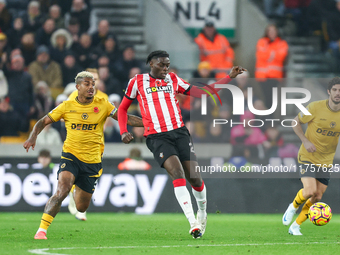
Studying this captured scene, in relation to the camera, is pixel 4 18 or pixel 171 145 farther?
pixel 4 18

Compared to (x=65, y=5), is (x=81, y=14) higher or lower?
lower

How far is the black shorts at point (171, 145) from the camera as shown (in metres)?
8.11

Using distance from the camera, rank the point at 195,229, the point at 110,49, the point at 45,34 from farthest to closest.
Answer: the point at 110,49
the point at 45,34
the point at 195,229

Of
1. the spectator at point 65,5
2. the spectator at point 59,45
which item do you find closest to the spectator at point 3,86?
the spectator at point 59,45

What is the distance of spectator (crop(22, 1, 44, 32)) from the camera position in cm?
1569

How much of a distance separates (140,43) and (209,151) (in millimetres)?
4976

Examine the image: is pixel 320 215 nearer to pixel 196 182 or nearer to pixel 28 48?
pixel 196 182

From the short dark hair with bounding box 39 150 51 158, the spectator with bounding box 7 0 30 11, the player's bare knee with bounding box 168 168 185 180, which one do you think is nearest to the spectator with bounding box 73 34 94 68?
the spectator with bounding box 7 0 30 11

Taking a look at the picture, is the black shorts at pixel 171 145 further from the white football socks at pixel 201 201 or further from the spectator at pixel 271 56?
the spectator at pixel 271 56

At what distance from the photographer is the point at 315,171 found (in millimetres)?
9328

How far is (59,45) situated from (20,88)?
162 cm

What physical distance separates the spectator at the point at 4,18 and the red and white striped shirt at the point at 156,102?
8.58 meters

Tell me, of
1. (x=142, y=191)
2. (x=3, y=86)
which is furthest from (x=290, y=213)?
Result: (x=3, y=86)

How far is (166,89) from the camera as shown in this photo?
27.6 ft
